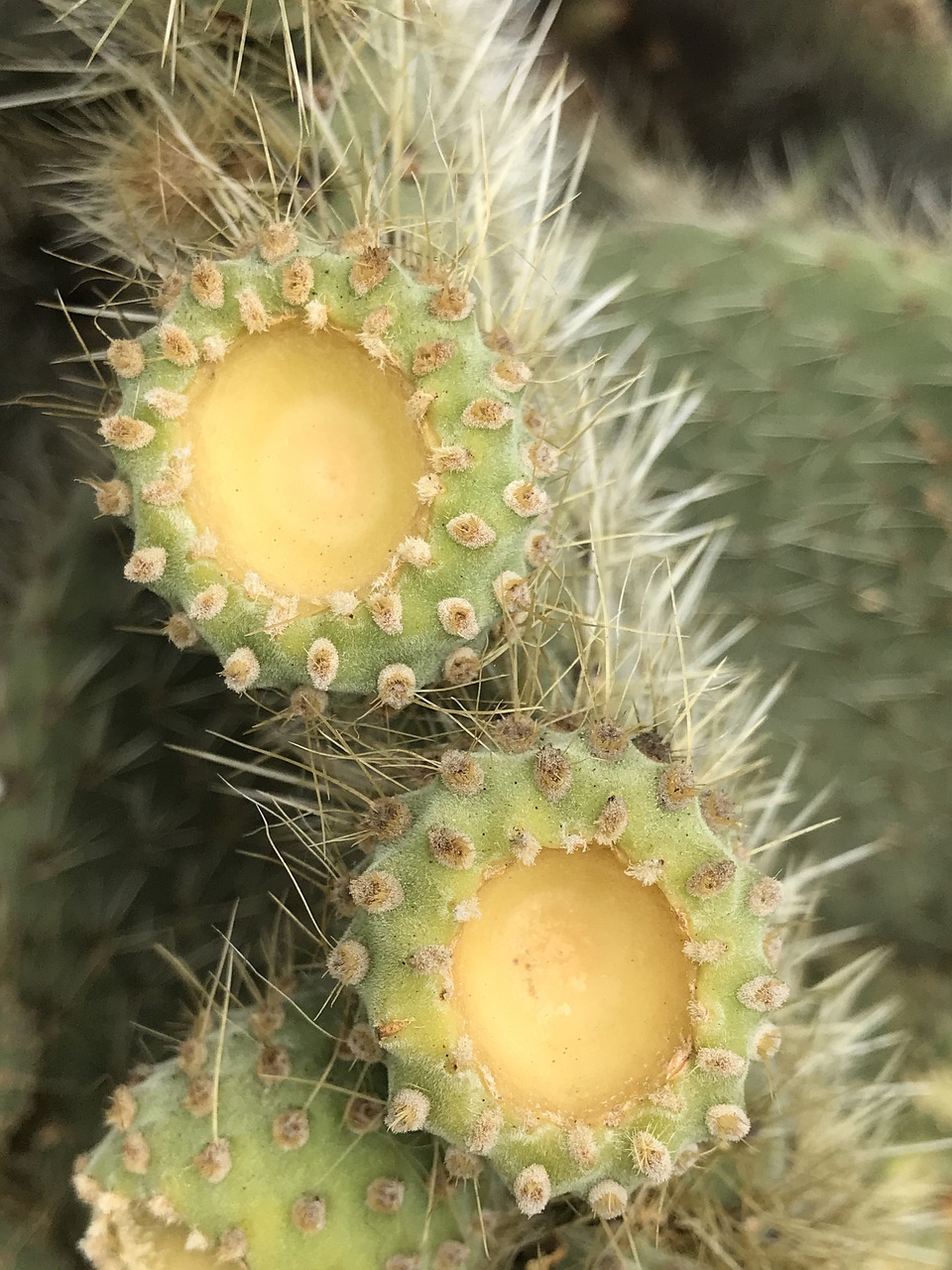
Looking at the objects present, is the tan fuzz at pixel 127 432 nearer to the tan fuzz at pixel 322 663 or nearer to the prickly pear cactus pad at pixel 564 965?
the tan fuzz at pixel 322 663

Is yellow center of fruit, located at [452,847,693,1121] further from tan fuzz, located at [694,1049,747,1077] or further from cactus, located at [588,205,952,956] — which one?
cactus, located at [588,205,952,956]

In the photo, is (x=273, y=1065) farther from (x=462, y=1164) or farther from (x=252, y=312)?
(x=252, y=312)

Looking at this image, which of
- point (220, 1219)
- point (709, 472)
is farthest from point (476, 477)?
point (709, 472)

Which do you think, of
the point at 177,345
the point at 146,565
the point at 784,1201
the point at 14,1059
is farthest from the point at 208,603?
the point at 784,1201

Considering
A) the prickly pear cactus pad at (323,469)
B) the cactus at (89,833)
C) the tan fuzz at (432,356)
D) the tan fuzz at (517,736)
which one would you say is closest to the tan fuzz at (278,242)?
the prickly pear cactus pad at (323,469)

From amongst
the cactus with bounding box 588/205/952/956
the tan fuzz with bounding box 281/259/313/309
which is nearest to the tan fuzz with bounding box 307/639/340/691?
the tan fuzz with bounding box 281/259/313/309

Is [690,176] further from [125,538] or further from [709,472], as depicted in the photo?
[125,538]

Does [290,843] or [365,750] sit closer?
[365,750]
